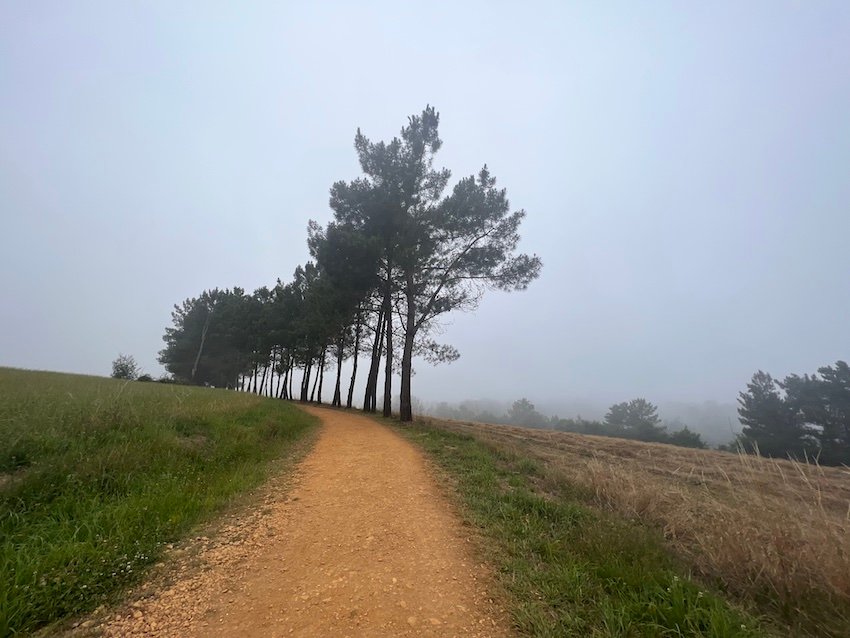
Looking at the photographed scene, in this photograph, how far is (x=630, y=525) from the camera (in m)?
4.88

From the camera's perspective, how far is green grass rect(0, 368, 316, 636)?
2.88 metres

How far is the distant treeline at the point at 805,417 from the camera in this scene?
30.8m

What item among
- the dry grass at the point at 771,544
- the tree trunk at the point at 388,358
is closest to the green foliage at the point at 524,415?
the tree trunk at the point at 388,358

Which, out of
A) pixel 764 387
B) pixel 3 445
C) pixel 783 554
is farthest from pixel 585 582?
pixel 764 387

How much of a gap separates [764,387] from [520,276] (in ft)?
127

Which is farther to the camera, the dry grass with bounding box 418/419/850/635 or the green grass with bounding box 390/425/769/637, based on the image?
the dry grass with bounding box 418/419/850/635

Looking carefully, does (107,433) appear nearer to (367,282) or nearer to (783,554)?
(783,554)

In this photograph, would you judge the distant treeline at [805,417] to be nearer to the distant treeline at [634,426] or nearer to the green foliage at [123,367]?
the distant treeline at [634,426]

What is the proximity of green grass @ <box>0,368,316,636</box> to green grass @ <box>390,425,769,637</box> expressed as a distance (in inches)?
137

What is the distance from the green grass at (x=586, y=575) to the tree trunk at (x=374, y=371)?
54.8 feet

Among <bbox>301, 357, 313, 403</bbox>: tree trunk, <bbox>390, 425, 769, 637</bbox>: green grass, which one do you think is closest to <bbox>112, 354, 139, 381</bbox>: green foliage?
<bbox>301, 357, 313, 403</bbox>: tree trunk

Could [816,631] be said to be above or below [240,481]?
below

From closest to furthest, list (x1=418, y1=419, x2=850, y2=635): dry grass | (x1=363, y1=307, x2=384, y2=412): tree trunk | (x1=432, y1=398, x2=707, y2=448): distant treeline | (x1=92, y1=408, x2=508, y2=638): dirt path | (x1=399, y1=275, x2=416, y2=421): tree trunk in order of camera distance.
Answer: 1. (x1=92, y1=408, x2=508, y2=638): dirt path
2. (x1=418, y1=419, x2=850, y2=635): dry grass
3. (x1=399, y1=275, x2=416, y2=421): tree trunk
4. (x1=363, y1=307, x2=384, y2=412): tree trunk
5. (x1=432, y1=398, x2=707, y2=448): distant treeline

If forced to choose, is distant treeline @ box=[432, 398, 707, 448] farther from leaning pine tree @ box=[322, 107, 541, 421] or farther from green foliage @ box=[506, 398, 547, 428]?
leaning pine tree @ box=[322, 107, 541, 421]
